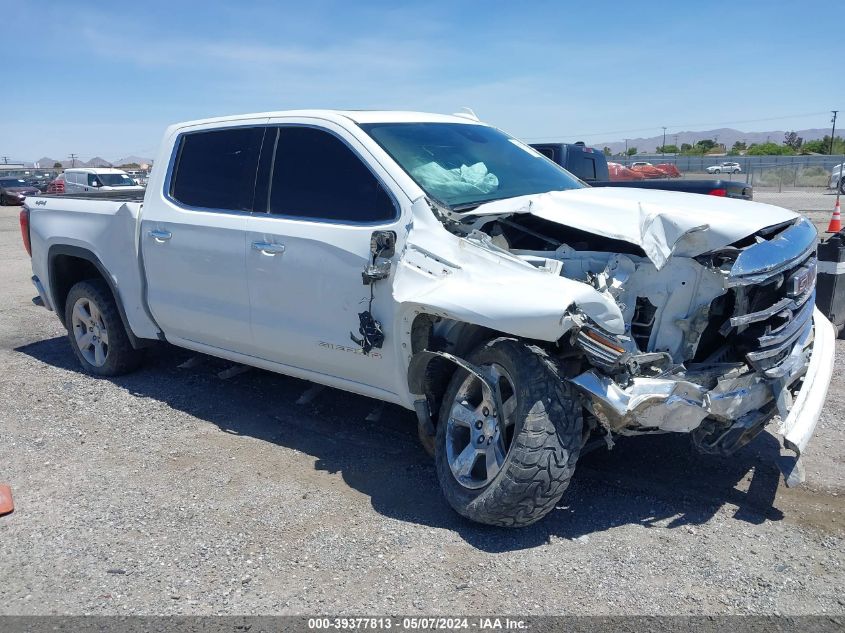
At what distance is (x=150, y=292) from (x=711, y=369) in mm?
3834

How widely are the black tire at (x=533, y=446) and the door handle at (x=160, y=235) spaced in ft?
9.08

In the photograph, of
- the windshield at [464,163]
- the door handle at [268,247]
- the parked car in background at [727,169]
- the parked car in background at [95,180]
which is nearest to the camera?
the windshield at [464,163]

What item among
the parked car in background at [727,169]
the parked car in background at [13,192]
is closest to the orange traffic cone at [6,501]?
the parked car in background at [13,192]

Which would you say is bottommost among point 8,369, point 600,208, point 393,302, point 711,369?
point 8,369

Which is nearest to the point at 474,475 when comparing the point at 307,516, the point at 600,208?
the point at 307,516

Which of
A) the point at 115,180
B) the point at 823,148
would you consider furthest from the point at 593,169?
the point at 823,148

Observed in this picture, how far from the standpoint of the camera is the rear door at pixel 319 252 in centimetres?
418

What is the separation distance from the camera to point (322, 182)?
4.50m

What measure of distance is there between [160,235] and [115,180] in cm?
2361

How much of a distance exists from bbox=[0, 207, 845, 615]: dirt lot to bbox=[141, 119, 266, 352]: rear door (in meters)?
0.72

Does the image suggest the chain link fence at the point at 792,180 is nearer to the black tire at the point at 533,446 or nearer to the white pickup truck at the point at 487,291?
the white pickup truck at the point at 487,291

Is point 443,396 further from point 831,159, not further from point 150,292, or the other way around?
point 831,159

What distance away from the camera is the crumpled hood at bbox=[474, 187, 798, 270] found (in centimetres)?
349

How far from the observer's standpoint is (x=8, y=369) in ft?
22.0
